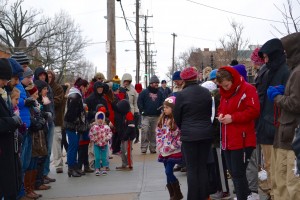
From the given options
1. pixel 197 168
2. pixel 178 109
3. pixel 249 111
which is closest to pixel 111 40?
pixel 178 109

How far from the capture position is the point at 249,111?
6.04 m

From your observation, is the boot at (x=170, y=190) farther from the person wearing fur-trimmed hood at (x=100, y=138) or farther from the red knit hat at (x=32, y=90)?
the person wearing fur-trimmed hood at (x=100, y=138)

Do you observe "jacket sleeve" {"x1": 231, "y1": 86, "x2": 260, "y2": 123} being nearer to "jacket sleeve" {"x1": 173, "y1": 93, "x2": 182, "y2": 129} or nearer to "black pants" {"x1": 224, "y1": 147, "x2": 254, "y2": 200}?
"black pants" {"x1": 224, "y1": 147, "x2": 254, "y2": 200}

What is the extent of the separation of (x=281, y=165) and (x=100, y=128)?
5154 millimetres

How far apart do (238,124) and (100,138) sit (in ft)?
14.4

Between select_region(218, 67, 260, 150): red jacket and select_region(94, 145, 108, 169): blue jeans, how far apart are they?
14.2 ft

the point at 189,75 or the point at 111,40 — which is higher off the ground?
the point at 111,40

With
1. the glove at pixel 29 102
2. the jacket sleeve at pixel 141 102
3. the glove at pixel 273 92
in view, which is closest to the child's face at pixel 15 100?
the glove at pixel 29 102

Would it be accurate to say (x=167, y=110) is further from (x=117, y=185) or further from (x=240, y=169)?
(x=117, y=185)

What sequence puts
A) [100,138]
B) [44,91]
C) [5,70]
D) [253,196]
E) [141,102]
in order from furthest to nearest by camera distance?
[141,102] → [100,138] → [44,91] → [253,196] → [5,70]

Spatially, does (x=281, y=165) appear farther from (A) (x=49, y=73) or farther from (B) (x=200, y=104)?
(A) (x=49, y=73)

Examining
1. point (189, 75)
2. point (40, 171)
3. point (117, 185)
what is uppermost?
point (189, 75)

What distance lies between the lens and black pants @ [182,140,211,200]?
653 cm

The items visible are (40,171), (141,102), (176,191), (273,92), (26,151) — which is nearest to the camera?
(273,92)
